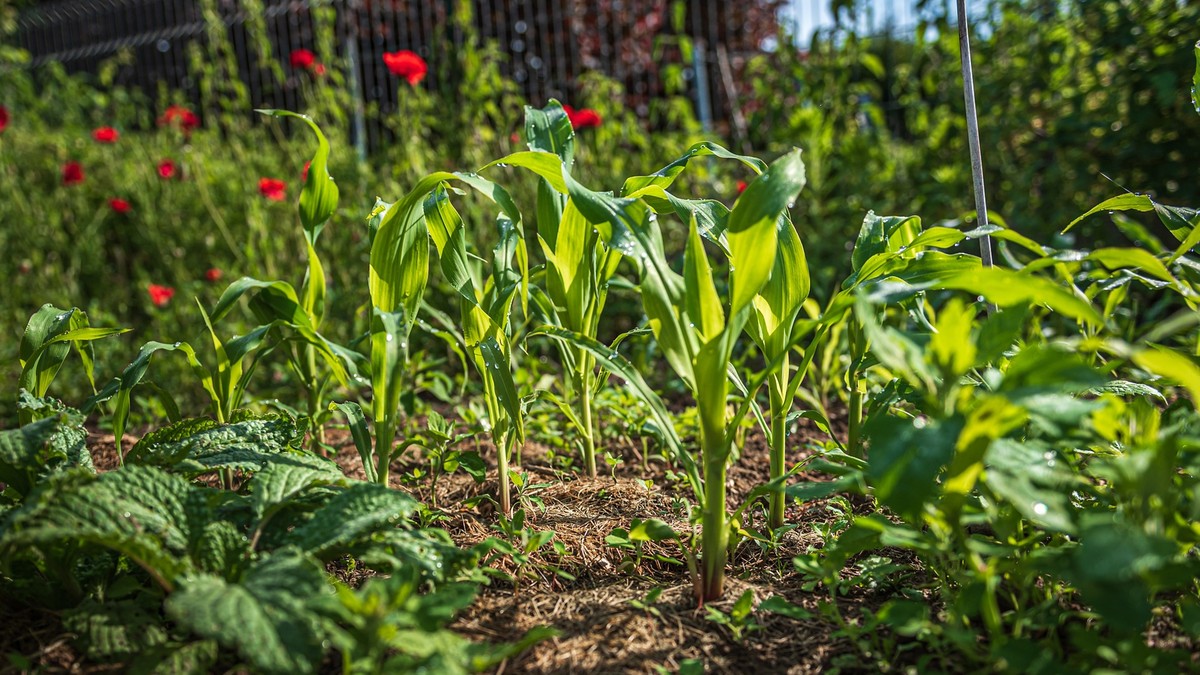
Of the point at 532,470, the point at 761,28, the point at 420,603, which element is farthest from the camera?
the point at 761,28

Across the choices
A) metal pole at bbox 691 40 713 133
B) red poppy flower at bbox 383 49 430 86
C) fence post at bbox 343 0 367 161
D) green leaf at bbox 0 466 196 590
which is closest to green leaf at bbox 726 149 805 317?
green leaf at bbox 0 466 196 590

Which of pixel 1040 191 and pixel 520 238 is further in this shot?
pixel 1040 191

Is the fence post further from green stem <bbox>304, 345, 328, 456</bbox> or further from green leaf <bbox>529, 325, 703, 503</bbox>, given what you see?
green leaf <bbox>529, 325, 703, 503</bbox>

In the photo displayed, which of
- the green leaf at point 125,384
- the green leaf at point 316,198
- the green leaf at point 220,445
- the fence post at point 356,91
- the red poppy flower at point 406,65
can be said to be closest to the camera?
the green leaf at point 220,445

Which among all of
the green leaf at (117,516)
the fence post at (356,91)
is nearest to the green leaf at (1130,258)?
the green leaf at (117,516)

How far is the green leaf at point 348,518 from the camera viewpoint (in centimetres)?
111

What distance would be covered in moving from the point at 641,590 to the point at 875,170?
9.46 feet

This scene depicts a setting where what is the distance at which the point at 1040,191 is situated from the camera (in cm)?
361

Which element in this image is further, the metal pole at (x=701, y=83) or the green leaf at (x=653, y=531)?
the metal pole at (x=701, y=83)

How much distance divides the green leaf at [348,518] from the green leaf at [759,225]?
550 mm

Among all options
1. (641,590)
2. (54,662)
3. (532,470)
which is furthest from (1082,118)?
(54,662)

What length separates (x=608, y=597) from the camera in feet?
4.28

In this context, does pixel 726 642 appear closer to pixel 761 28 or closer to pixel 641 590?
pixel 641 590

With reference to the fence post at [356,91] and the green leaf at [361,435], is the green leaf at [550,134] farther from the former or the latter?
the fence post at [356,91]
